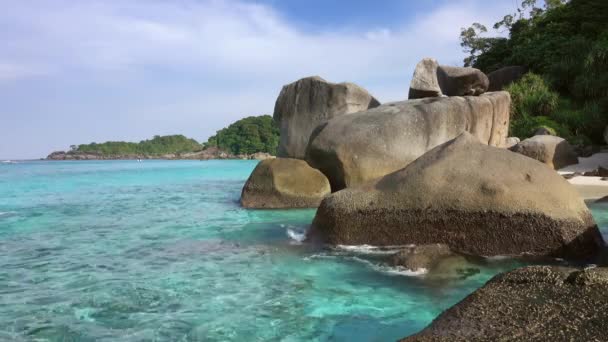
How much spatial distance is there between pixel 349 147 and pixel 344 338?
21.0ft

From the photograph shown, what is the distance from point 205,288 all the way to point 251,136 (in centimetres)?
8541

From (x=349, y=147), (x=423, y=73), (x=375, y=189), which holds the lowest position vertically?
(x=375, y=189)

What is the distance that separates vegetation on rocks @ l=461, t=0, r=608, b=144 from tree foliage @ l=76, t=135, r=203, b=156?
95.0 m

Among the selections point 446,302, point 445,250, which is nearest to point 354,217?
point 445,250

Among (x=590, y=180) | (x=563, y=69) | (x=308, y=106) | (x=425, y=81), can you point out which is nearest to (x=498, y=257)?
(x=590, y=180)

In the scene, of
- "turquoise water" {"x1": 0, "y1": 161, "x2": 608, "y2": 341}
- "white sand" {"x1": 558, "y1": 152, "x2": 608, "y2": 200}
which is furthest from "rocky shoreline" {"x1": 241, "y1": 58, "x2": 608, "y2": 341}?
"white sand" {"x1": 558, "y1": 152, "x2": 608, "y2": 200}

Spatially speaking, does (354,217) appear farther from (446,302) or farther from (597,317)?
(597,317)

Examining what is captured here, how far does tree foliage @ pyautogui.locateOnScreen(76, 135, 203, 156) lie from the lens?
11794 centimetres

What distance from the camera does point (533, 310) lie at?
2.98 m

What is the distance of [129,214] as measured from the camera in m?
10.3

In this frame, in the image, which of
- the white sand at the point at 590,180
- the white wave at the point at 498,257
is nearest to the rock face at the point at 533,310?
the white wave at the point at 498,257

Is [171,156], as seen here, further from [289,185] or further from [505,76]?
[289,185]

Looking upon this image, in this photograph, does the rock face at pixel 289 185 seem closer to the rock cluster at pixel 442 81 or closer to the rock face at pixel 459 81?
the rock cluster at pixel 442 81

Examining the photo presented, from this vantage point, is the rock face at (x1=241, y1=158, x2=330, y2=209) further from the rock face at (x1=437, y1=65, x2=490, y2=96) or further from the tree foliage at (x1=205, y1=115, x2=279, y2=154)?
the tree foliage at (x1=205, y1=115, x2=279, y2=154)
